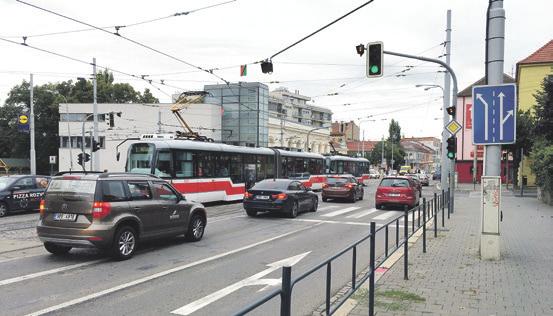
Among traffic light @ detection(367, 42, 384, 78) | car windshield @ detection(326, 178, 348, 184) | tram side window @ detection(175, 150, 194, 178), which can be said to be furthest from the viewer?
car windshield @ detection(326, 178, 348, 184)

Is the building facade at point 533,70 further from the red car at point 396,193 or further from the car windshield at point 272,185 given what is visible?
the car windshield at point 272,185

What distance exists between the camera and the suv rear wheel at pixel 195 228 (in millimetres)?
11123

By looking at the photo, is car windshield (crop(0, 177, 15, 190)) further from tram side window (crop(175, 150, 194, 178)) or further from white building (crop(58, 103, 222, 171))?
white building (crop(58, 103, 222, 171))

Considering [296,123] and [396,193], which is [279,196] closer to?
[396,193]

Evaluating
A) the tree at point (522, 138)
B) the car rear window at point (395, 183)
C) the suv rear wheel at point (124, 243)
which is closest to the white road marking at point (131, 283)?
the suv rear wheel at point (124, 243)

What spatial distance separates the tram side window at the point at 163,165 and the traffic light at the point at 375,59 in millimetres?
8435

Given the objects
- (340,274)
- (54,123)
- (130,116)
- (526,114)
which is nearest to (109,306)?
(340,274)

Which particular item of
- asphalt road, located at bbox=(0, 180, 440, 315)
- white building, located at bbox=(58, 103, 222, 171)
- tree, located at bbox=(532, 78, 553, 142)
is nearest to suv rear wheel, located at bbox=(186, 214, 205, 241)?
asphalt road, located at bbox=(0, 180, 440, 315)

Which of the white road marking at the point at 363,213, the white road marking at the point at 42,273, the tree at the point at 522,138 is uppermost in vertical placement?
the tree at the point at 522,138

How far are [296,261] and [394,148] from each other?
103 meters

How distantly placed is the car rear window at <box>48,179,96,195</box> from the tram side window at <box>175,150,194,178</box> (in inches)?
389

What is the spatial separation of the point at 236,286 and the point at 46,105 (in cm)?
7570

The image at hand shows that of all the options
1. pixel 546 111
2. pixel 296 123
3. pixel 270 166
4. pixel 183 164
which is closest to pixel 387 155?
pixel 296 123

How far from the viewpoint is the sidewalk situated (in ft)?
19.6
